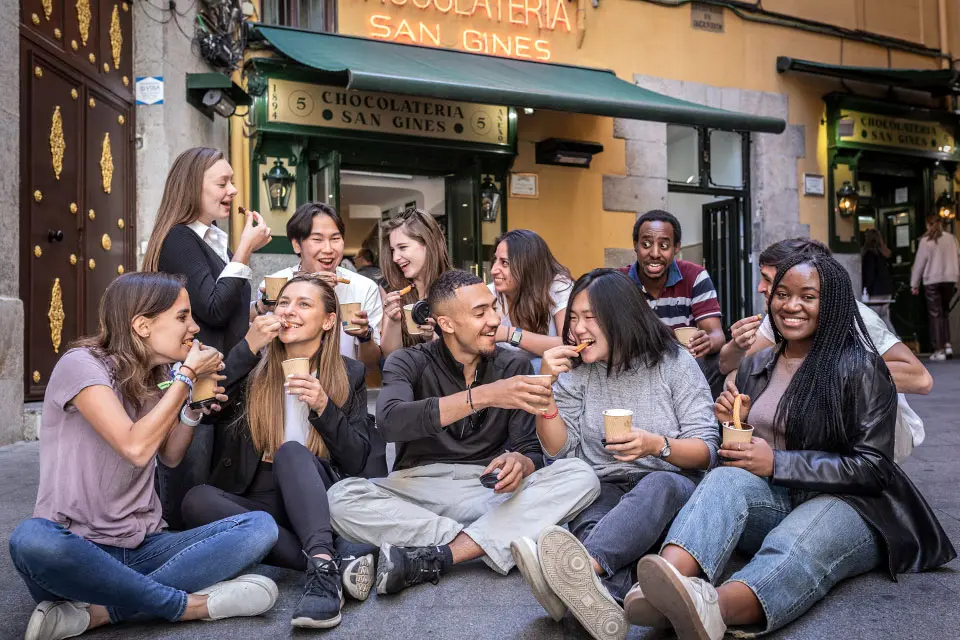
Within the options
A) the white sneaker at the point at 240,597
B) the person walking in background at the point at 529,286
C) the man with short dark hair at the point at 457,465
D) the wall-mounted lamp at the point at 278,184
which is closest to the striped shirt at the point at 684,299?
the person walking in background at the point at 529,286

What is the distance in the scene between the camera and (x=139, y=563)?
7.75 ft

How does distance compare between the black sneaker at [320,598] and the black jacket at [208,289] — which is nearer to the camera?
the black sneaker at [320,598]

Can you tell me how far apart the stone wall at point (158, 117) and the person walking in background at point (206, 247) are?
338cm

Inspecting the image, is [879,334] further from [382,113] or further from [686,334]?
[382,113]

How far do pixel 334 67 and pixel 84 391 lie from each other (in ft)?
15.7

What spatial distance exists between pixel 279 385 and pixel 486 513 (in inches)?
34.8

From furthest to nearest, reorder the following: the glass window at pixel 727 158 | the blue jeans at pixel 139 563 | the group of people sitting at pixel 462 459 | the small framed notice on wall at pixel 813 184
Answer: the small framed notice on wall at pixel 813 184 < the glass window at pixel 727 158 < the group of people sitting at pixel 462 459 < the blue jeans at pixel 139 563

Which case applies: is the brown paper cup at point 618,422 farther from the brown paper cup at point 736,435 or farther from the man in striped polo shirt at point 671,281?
the man in striped polo shirt at point 671,281

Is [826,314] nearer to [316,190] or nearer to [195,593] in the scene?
[195,593]

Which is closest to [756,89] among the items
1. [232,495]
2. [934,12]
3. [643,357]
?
[934,12]

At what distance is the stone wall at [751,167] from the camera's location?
9352 millimetres

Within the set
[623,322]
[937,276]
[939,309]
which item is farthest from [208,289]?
[939,309]

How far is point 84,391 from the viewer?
2309 mm

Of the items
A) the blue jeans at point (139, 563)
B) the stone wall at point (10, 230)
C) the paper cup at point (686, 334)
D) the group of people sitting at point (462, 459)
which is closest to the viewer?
the blue jeans at point (139, 563)
